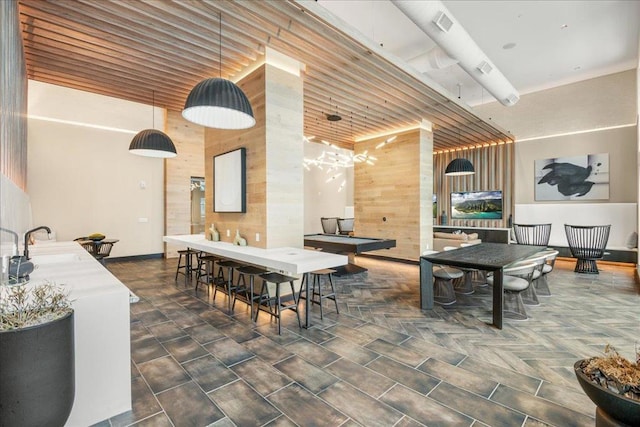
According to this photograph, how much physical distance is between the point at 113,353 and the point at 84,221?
21.8 feet

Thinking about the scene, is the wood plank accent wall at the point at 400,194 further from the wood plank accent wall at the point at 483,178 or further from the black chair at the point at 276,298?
the black chair at the point at 276,298

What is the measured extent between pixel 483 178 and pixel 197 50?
898 centimetres

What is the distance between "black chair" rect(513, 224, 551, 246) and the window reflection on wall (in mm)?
8306

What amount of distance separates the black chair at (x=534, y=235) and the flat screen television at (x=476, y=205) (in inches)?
57.9

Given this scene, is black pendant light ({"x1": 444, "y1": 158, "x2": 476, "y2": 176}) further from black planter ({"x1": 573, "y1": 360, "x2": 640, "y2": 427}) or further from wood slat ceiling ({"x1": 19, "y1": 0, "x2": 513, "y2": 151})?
black planter ({"x1": 573, "y1": 360, "x2": 640, "y2": 427})

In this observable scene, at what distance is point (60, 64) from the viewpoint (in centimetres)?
435

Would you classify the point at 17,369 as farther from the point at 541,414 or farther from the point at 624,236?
the point at 624,236

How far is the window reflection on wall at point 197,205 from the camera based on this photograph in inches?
337

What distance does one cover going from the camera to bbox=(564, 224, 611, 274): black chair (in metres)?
6.51

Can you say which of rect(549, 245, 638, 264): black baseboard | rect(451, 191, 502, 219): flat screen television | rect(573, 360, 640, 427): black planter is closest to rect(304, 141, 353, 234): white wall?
rect(451, 191, 502, 219): flat screen television

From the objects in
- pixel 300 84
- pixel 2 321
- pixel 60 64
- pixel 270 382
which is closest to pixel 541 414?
pixel 270 382

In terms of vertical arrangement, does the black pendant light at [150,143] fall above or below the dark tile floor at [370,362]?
above

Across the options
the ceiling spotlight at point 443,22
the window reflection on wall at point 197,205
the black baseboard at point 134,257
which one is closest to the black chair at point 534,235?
the ceiling spotlight at point 443,22

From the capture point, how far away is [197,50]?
12.9 ft
